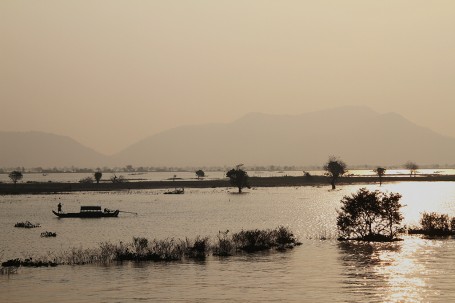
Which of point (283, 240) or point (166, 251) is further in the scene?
point (283, 240)

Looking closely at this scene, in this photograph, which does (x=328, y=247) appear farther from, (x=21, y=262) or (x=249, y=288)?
(x=21, y=262)

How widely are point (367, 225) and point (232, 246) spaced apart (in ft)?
56.9

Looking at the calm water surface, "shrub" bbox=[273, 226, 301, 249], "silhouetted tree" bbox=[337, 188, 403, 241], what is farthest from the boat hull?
"shrub" bbox=[273, 226, 301, 249]

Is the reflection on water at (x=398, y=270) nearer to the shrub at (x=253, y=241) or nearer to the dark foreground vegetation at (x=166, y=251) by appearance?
the shrub at (x=253, y=241)

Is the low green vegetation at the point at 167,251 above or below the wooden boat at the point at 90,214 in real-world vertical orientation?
below

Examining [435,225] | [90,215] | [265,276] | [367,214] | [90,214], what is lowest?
[265,276]

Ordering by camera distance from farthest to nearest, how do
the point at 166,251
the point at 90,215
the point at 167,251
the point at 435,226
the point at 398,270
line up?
the point at 90,215, the point at 435,226, the point at 167,251, the point at 166,251, the point at 398,270

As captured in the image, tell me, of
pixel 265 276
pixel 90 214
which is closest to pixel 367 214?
pixel 265 276

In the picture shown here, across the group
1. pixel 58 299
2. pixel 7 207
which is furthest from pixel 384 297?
pixel 7 207

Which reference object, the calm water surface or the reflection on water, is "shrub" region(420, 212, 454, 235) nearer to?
the calm water surface

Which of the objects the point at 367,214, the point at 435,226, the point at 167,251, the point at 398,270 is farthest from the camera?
the point at 435,226

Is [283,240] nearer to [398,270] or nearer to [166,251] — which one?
[166,251]

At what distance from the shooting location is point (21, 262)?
59781 millimetres

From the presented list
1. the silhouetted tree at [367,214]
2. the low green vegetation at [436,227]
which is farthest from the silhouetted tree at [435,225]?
the silhouetted tree at [367,214]
